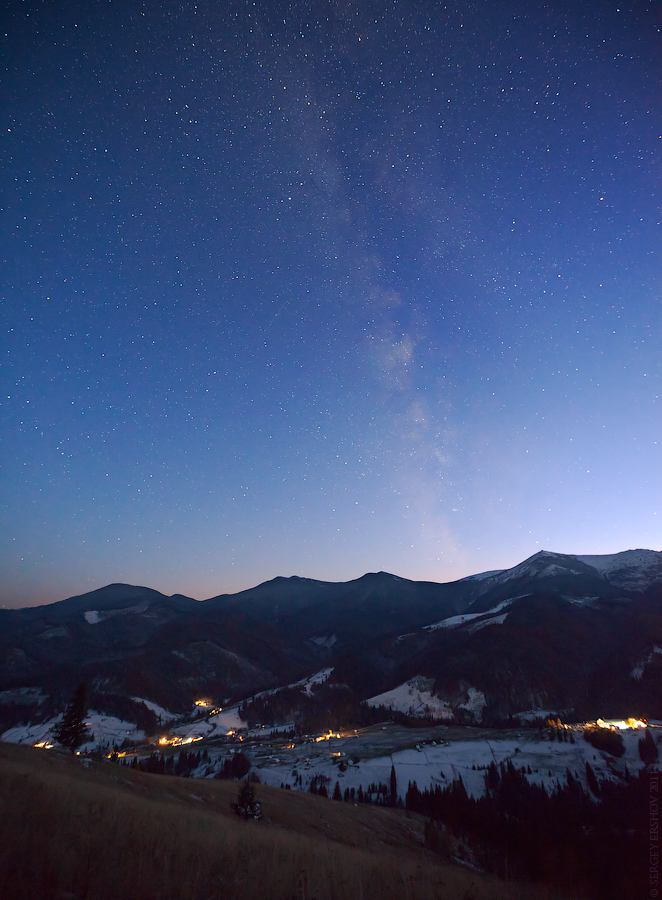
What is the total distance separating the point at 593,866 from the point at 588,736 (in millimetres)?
105884

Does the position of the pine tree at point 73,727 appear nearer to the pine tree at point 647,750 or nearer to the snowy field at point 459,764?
the snowy field at point 459,764

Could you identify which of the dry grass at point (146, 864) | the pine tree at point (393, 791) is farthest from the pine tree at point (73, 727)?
the pine tree at point (393, 791)

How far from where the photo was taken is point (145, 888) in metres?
8.75

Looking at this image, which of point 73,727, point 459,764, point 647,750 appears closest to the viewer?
point 73,727

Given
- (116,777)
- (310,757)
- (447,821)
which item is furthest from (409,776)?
(116,777)

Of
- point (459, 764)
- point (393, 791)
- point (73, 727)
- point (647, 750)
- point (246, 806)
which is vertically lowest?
point (647, 750)

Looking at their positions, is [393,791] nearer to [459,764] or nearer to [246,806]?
[459,764]

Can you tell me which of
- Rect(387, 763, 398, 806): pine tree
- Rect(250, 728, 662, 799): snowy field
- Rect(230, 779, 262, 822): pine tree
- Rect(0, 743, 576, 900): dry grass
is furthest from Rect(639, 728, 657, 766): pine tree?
Rect(0, 743, 576, 900): dry grass

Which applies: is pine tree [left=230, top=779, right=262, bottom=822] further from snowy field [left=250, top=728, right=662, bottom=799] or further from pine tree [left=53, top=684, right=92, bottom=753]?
snowy field [left=250, top=728, right=662, bottom=799]

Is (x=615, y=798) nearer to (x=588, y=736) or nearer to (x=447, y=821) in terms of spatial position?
(x=588, y=736)

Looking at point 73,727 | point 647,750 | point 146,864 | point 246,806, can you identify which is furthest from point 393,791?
point 146,864

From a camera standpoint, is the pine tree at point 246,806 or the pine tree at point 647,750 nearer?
the pine tree at point 246,806

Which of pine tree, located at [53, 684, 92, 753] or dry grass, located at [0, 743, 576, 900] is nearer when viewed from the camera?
dry grass, located at [0, 743, 576, 900]

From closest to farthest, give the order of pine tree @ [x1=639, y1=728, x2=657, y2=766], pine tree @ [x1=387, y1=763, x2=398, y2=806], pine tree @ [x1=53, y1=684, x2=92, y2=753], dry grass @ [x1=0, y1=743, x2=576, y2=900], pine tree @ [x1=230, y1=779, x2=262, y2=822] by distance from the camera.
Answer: dry grass @ [x1=0, y1=743, x2=576, y2=900] → pine tree @ [x1=230, y1=779, x2=262, y2=822] → pine tree @ [x1=53, y1=684, x2=92, y2=753] → pine tree @ [x1=387, y1=763, x2=398, y2=806] → pine tree @ [x1=639, y1=728, x2=657, y2=766]
